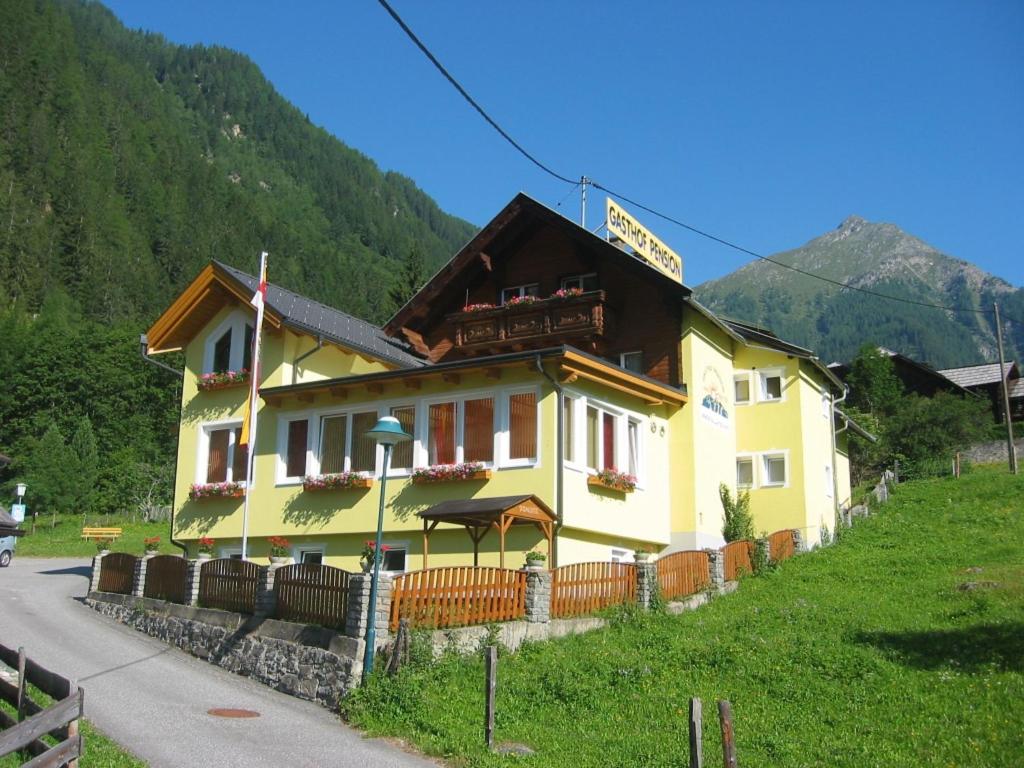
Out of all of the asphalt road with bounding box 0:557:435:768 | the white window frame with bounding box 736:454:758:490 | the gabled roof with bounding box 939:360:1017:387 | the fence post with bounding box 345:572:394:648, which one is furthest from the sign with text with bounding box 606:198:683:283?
the gabled roof with bounding box 939:360:1017:387

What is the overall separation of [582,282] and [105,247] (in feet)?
360

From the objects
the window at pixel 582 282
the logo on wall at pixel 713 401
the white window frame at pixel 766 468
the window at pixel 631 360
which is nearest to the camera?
the window at pixel 631 360

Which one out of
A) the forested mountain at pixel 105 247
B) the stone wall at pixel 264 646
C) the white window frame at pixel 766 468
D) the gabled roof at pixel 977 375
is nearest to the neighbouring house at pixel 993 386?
the gabled roof at pixel 977 375

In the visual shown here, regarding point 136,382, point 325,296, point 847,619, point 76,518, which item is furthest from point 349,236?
point 847,619

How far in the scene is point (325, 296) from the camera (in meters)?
130

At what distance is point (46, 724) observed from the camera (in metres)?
9.77

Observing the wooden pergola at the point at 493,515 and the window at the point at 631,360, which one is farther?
the window at the point at 631,360

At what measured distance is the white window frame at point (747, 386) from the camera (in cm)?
3014

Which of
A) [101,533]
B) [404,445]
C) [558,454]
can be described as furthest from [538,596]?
[101,533]

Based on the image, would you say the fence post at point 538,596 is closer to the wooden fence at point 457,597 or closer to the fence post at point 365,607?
the wooden fence at point 457,597

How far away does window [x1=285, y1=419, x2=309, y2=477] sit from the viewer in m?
25.1

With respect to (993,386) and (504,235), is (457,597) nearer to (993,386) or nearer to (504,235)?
(504,235)

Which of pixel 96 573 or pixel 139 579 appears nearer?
pixel 139 579

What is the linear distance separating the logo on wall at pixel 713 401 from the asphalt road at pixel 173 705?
14.7 meters
